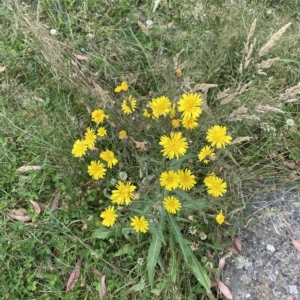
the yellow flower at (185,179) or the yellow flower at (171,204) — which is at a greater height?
the yellow flower at (185,179)

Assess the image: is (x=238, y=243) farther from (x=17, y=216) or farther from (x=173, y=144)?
(x=17, y=216)

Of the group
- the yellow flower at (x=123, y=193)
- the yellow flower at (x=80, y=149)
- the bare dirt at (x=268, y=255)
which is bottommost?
the bare dirt at (x=268, y=255)

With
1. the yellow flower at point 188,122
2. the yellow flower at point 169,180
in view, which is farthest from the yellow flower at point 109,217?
the yellow flower at point 188,122

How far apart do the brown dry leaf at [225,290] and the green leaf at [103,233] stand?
23.7 inches

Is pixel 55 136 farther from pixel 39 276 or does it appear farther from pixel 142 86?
pixel 39 276

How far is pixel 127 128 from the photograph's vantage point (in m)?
2.19

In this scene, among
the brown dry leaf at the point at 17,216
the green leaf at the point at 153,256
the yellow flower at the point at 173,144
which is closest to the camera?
the yellow flower at the point at 173,144

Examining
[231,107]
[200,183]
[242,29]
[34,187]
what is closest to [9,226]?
[34,187]

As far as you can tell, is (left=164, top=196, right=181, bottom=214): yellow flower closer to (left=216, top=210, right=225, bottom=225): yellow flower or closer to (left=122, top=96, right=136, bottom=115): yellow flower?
(left=216, top=210, right=225, bottom=225): yellow flower

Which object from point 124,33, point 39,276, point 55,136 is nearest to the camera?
point 39,276

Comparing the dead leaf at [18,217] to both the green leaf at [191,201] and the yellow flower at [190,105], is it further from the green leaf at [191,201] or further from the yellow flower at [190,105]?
the yellow flower at [190,105]

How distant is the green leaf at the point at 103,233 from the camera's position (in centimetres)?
225

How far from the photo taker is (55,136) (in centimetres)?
243

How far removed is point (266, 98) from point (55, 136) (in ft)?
3.81
